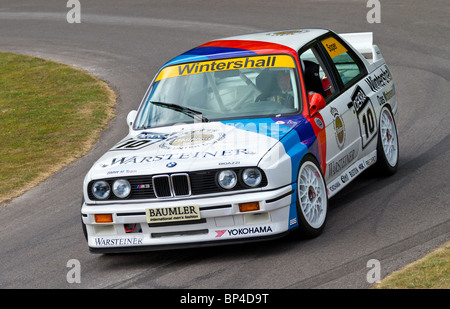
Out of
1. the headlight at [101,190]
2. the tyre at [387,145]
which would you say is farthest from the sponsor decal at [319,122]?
the headlight at [101,190]

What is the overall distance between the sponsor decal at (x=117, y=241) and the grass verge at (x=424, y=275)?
213cm

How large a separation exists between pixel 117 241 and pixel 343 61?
3.45m

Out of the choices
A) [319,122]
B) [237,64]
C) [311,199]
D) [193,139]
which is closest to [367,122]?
[319,122]

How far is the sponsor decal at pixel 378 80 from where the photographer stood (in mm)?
9219

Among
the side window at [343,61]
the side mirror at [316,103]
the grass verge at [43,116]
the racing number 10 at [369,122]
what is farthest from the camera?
the grass verge at [43,116]

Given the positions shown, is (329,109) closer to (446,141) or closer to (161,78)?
(161,78)

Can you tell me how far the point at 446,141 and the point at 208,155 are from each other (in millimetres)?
4644

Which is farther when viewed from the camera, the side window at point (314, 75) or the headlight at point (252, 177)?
the side window at point (314, 75)

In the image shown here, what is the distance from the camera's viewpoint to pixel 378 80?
9.47m

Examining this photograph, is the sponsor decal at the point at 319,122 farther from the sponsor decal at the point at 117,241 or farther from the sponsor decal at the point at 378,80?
the sponsor decal at the point at 117,241

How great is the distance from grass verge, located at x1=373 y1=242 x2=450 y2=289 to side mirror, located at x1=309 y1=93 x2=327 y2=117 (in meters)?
Answer: 1.91

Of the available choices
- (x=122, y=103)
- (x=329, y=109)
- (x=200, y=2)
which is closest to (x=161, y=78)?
(x=329, y=109)

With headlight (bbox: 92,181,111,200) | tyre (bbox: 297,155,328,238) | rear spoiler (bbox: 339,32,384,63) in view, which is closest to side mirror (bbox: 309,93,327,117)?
tyre (bbox: 297,155,328,238)

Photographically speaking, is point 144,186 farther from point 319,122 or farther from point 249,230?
point 319,122
